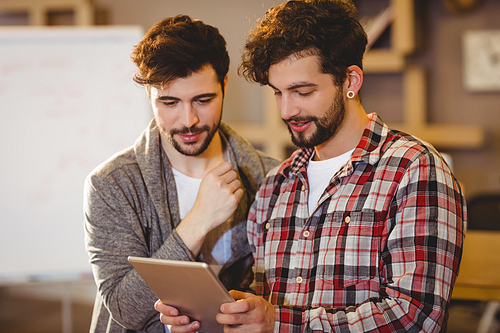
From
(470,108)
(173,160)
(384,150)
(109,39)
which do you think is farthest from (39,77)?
(470,108)

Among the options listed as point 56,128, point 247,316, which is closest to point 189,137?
point 247,316

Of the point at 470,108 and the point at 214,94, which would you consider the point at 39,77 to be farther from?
the point at 470,108

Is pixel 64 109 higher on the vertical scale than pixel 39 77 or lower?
lower

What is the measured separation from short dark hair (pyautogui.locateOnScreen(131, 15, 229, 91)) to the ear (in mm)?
418

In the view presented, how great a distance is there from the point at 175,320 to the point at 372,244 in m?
0.54

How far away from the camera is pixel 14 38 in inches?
98.1

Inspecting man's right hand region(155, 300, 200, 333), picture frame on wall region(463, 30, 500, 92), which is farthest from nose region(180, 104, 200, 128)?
picture frame on wall region(463, 30, 500, 92)

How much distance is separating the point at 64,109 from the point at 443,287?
6.82 feet

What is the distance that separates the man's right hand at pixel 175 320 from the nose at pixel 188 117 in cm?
53

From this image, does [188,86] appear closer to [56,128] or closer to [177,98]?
[177,98]

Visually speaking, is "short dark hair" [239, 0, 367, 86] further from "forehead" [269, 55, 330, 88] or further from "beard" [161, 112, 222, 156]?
"beard" [161, 112, 222, 156]

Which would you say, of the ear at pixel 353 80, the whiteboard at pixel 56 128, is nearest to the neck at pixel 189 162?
the ear at pixel 353 80

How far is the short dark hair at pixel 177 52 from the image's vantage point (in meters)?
1.45

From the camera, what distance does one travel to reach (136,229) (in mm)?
1485
